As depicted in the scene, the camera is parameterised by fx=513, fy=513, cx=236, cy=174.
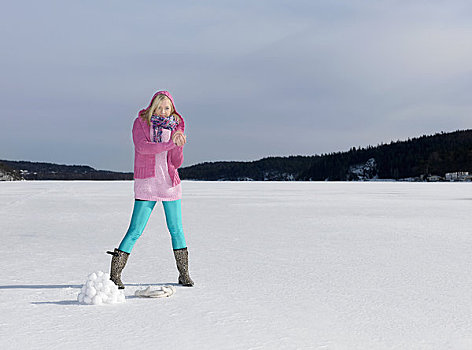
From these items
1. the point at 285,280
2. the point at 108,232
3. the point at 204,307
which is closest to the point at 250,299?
the point at 204,307

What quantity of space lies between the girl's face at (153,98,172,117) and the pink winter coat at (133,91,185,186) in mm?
50

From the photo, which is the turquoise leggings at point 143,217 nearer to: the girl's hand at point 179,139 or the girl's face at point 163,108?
the girl's hand at point 179,139

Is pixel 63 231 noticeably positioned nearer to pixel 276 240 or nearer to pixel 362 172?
pixel 276 240

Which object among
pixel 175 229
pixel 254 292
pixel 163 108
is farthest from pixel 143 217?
pixel 254 292

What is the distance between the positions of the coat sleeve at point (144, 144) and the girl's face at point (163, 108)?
186mm

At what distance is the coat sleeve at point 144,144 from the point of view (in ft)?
13.1

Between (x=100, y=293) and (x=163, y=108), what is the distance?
1489mm

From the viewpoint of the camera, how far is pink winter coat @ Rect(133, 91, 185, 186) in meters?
4.05

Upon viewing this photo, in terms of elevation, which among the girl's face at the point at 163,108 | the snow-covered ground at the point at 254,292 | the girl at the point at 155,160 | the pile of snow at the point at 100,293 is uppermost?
the girl's face at the point at 163,108

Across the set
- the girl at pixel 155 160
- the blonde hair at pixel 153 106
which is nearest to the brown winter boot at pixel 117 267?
the girl at pixel 155 160

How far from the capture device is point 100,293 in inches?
148

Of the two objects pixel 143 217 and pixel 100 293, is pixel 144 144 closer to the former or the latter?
pixel 143 217

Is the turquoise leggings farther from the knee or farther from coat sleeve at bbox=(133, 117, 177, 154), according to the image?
coat sleeve at bbox=(133, 117, 177, 154)

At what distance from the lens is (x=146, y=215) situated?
4188 mm
